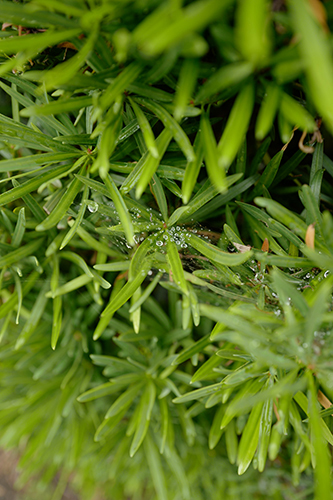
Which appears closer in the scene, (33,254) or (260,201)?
(260,201)

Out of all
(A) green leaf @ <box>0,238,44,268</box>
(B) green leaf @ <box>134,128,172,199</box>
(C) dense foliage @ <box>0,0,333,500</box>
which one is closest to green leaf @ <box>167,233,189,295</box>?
(C) dense foliage @ <box>0,0,333,500</box>

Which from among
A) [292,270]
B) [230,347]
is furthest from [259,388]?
[292,270]

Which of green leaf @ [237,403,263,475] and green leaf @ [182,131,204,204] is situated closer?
green leaf @ [182,131,204,204]

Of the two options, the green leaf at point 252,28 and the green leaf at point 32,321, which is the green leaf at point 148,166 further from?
the green leaf at point 32,321

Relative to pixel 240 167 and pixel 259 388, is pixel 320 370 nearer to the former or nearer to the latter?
pixel 259 388

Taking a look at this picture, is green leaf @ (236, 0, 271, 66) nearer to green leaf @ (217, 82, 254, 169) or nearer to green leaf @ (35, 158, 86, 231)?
green leaf @ (217, 82, 254, 169)

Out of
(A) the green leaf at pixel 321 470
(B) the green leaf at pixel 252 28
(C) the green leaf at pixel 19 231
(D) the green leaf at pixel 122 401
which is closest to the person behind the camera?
(B) the green leaf at pixel 252 28

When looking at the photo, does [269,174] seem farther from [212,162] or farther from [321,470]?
[321,470]

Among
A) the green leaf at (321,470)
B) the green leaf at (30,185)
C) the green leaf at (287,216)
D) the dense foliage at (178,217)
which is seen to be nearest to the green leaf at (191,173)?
the dense foliage at (178,217)
